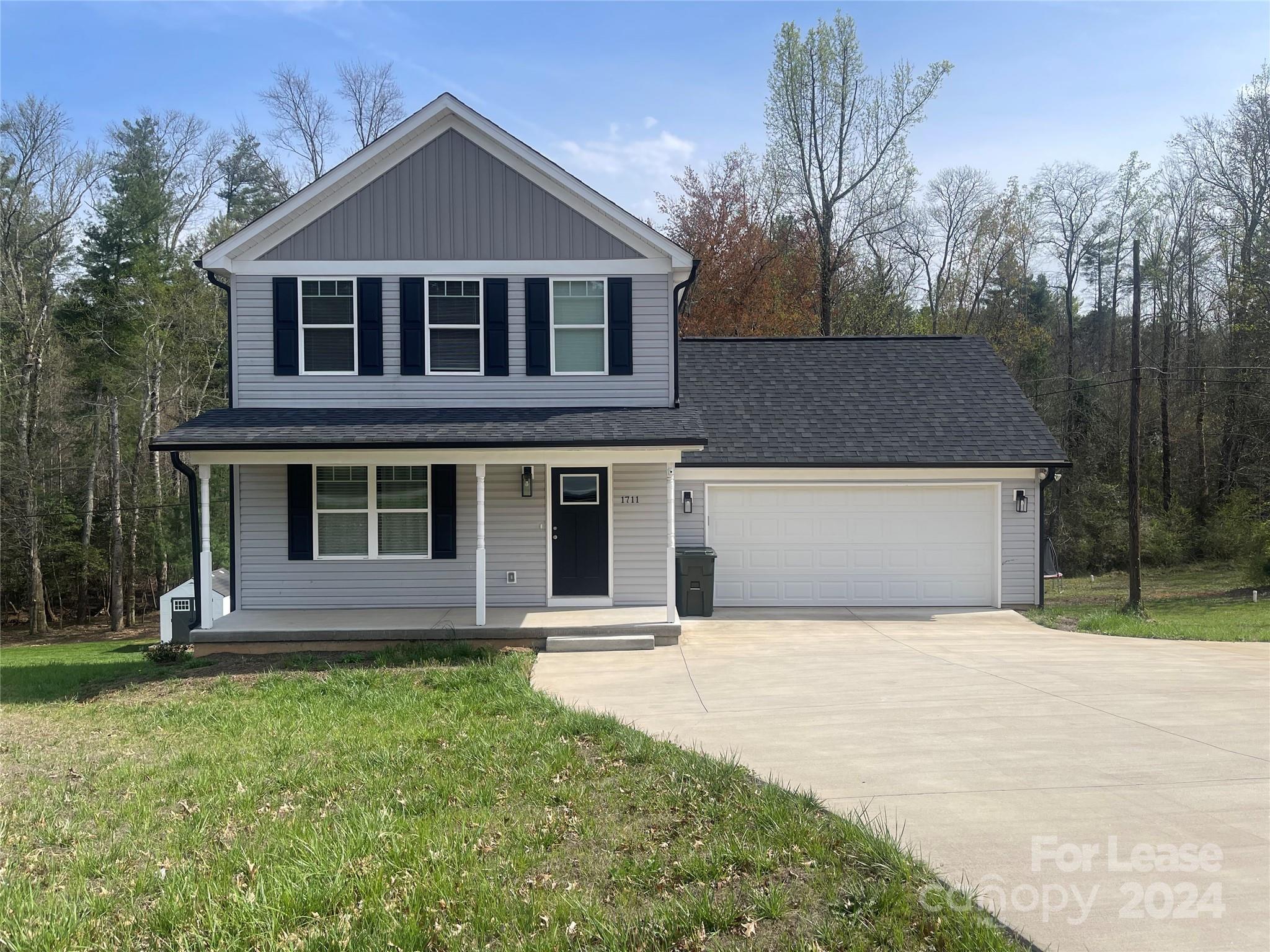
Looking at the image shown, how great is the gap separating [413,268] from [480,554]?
4465 millimetres

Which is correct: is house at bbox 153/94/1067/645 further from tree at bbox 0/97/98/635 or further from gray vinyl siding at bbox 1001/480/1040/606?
tree at bbox 0/97/98/635

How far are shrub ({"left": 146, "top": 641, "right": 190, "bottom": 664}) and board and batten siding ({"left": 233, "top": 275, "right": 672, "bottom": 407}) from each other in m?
3.57

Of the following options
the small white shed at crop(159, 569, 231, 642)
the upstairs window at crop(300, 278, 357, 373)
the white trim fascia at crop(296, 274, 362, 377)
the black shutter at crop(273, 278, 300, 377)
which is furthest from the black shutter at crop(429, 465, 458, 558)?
the small white shed at crop(159, 569, 231, 642)

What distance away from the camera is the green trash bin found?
13617 mm

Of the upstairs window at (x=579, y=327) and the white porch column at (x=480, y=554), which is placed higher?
the upstairs window at (x=579, y=327)

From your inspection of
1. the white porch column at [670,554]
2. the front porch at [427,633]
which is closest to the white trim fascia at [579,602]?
the front porch at [427,633]

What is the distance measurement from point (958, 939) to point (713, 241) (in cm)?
2729

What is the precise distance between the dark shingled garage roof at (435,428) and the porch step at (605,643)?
248 cm

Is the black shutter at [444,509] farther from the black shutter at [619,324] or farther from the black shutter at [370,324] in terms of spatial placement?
the black shutter at [619,324]

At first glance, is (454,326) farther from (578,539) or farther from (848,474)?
(848,474)

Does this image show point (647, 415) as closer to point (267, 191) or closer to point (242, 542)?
point (242, 542)

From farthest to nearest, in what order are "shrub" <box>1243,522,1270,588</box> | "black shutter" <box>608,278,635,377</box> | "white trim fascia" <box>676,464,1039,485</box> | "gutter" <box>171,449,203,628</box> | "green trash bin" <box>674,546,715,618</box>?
"shrub" <box>1243,522,1270,588</box> → "white trim fascia" <box>676,464,1039,485</box> → "green trash bin" <box>674,546,715,618</box> → "black shutter" <box>608,278,635,377</box> → "gutter" <box>171,449,203,628</box>

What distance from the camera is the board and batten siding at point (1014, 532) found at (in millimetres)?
14422

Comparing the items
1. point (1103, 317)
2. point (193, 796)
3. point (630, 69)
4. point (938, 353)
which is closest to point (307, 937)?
point (193, 796)
